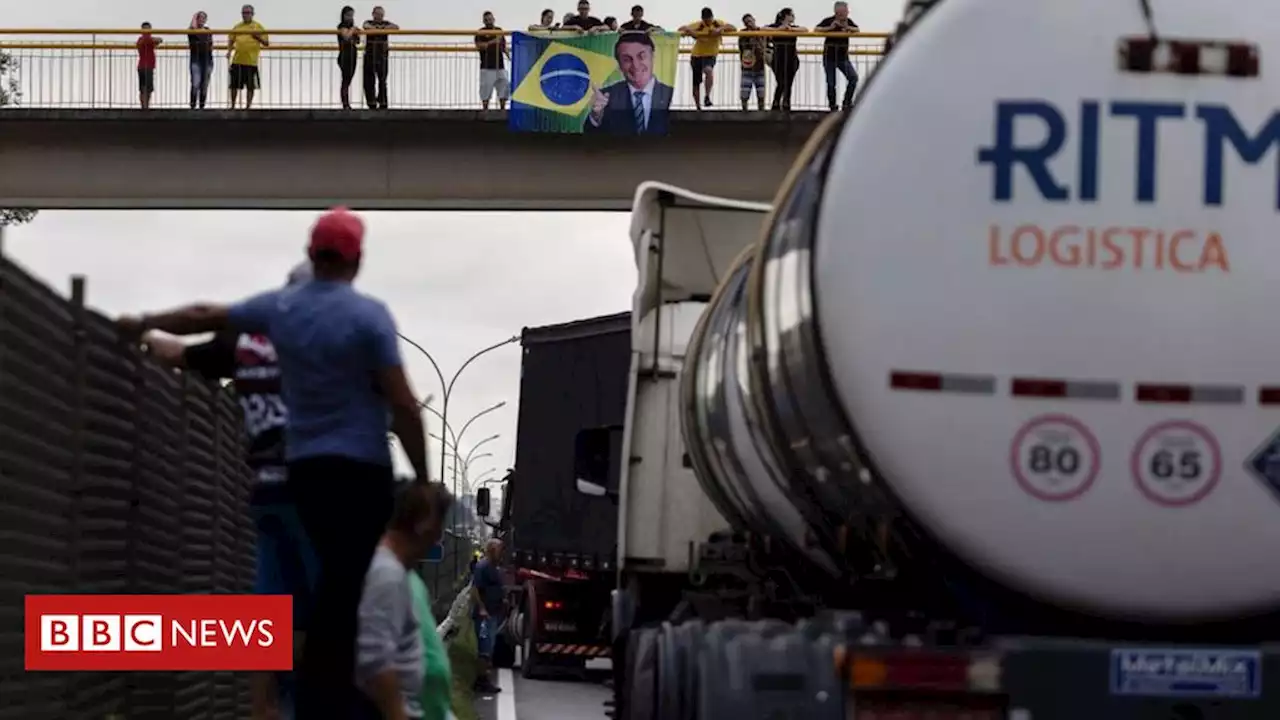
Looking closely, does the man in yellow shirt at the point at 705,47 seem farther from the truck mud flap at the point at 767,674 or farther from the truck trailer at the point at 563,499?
the truck mud flap at the point at 767,674

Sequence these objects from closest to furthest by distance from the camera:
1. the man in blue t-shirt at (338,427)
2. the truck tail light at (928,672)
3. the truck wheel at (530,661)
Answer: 1. the man in blue t-shirt at (338,427)
2. the truck tail light at (928,672)
3. the truck wheel at (530,661)

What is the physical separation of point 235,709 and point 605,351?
986cm

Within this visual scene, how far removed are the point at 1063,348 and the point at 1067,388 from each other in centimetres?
12

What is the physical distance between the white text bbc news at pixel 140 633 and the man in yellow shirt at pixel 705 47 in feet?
88.7

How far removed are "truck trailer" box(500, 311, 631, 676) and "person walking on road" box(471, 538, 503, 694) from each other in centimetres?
34

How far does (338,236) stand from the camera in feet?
25.6

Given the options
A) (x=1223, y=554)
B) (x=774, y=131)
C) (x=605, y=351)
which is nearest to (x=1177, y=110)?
(x=1223, y=554)

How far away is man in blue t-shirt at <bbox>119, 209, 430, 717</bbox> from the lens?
7621 millimetres

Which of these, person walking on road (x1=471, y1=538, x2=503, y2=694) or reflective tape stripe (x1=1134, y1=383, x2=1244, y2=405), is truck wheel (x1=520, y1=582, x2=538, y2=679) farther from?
reflective tape stripe (x1=1134, y1=383, x2=1244, y2=405)

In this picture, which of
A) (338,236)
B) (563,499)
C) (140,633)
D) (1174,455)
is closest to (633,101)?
(563,499)

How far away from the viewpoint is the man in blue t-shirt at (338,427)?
7621mm

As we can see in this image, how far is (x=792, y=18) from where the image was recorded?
1500 inches

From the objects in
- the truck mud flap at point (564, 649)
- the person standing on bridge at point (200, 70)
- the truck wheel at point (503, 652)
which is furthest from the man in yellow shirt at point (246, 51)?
the truck mud flap at point (564, 649)

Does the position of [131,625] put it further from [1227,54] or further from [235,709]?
[1227,54]
